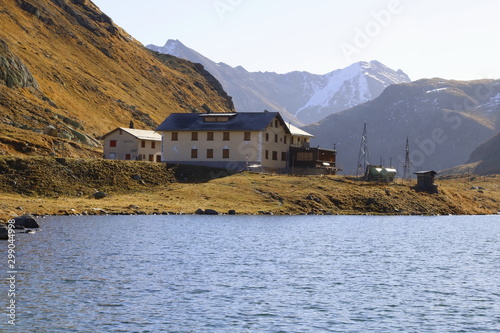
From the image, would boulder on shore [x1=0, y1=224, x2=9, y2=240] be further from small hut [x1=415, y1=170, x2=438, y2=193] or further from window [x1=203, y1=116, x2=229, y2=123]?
small hut [x1=415, y1=170, x2=438, y2=193]

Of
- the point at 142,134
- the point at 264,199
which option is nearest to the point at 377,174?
the point at 264,199

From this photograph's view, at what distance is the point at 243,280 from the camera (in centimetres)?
4206

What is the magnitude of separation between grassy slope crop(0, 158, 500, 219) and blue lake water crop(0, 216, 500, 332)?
54.0ft

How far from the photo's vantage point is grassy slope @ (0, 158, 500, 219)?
8838cm

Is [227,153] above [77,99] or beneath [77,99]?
beneath

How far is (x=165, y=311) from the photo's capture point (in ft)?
108

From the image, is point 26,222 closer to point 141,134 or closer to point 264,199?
point 264,199

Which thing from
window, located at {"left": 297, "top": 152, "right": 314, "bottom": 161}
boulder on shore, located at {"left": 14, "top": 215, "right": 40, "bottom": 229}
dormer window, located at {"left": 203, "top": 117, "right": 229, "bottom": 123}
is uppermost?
dormer window, located at {"left": 203, "top": 117, "right": 229, "bottom": 123}

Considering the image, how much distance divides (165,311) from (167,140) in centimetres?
9666

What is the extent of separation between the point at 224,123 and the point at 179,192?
28524mm

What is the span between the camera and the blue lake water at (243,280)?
31.1 metres

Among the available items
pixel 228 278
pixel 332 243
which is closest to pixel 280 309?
pixel 228 278

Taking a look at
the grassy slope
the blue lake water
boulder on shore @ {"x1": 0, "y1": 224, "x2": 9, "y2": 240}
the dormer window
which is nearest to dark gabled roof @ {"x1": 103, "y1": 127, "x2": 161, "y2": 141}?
the dormer window

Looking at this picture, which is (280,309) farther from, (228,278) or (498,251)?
(498,251)
